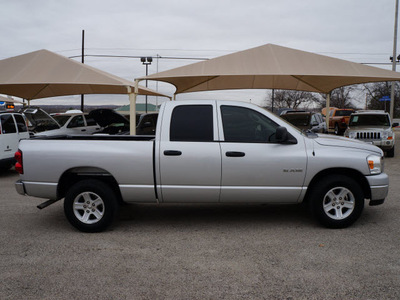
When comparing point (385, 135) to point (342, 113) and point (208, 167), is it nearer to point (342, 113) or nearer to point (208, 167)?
point (208, 167)

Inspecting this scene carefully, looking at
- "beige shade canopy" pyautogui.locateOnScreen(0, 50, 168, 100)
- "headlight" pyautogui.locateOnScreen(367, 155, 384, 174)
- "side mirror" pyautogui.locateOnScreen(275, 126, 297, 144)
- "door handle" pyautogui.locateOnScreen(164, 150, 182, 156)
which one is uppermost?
"beige shade canopy" pyautogui.locateOnScreen(0, 50, 168, 100)

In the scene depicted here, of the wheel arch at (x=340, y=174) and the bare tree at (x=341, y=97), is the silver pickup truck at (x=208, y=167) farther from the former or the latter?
the bare tree at (x=341, y=97)

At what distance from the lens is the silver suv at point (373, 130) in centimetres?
1404

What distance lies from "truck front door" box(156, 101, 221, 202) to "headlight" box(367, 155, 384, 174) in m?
2.12

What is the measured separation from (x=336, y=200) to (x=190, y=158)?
2146 mm

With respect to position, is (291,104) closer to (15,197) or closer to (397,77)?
(397,77)

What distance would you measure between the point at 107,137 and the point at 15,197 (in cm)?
324

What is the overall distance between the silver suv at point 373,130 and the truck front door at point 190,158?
1030cm

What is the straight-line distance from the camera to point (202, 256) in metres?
4.46

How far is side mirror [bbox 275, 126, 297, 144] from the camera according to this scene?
16.5ft

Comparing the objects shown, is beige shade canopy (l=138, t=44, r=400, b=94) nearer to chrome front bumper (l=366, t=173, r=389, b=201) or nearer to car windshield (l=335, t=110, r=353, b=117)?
chrome front bumper (l=366, t=173, r=389, b=201)

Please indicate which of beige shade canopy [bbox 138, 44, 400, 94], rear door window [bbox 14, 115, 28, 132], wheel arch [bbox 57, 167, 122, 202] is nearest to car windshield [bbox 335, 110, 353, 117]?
beige shade canopy [bbox 138, 44, 400, 94]

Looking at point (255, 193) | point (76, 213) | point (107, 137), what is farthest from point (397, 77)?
point (76, 213)

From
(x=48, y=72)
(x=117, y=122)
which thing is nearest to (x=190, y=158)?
(x=117, y=122)
